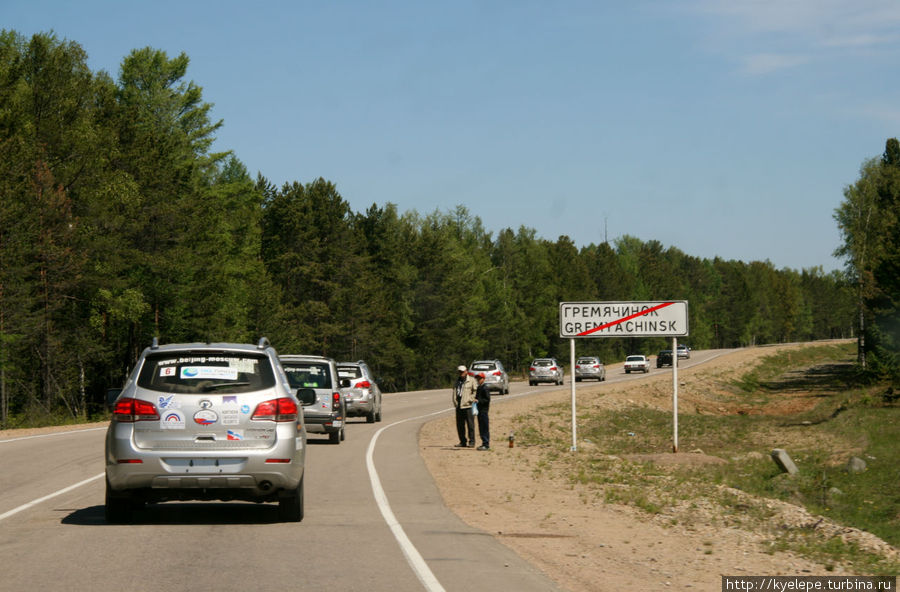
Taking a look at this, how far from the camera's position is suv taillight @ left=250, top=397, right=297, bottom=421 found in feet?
35.0

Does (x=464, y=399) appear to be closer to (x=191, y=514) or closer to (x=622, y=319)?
(x=622, y=319)

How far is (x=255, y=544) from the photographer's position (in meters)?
9.73

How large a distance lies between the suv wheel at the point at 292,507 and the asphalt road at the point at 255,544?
121 millimetres

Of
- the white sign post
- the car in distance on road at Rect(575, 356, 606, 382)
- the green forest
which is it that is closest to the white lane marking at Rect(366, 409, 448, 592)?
the white sign post

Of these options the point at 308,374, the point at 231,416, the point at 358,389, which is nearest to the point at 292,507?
the point at 231,416

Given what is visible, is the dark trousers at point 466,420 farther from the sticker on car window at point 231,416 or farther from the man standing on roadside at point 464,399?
the sticker on car window at point 231,416

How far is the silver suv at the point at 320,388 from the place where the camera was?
23.0m

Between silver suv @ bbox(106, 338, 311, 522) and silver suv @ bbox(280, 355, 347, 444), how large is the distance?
12053mm

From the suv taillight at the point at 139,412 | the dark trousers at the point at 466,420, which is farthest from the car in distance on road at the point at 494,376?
the suv taillight at the point at 139,412

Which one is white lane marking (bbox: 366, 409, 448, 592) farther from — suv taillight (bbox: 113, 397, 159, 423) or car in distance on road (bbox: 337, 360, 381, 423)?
car in distance on road (bbox: 337, 360, 381, 423)

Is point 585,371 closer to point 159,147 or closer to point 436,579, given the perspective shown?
point 159,147

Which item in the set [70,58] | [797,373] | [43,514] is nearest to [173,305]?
[70,58]

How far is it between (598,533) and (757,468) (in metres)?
12.8

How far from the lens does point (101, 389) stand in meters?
60.9
